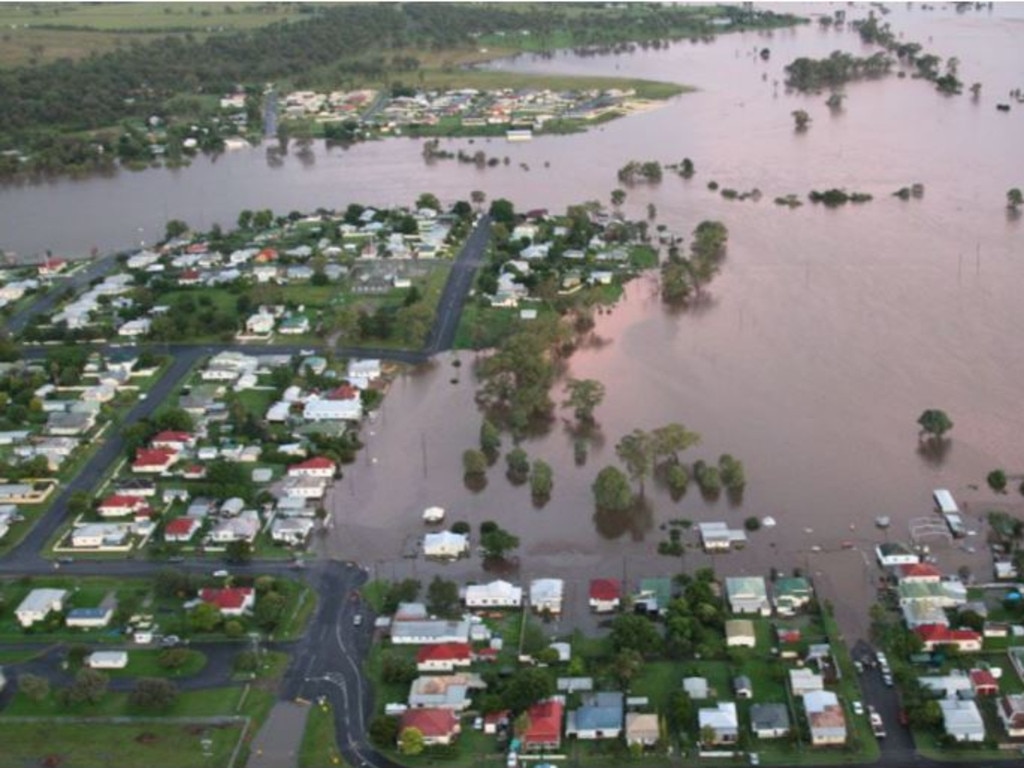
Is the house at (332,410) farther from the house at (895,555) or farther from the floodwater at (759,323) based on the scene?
the house at (895,555)

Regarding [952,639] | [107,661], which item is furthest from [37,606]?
[952,639]

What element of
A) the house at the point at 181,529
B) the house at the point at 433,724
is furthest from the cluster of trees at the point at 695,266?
the house at the point at 433,724

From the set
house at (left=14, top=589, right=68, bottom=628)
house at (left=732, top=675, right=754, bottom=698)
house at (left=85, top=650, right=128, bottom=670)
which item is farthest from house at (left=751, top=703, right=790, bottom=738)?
house at (left=14, top=589, right=68, bottom=628)

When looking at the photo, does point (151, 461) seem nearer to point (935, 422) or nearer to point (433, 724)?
point (433, 724)

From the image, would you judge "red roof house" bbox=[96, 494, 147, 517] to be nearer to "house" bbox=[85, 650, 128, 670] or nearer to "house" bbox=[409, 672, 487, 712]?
"house" bbox=[85, 650, 128, 670]

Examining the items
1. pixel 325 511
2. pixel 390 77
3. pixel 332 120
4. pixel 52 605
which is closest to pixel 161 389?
pixel 325 511

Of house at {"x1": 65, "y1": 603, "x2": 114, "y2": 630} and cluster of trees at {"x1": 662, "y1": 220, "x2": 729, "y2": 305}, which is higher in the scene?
cluster of trees at {"x1": 662, "y1": 220, "x2": 729, "y2": 305}
